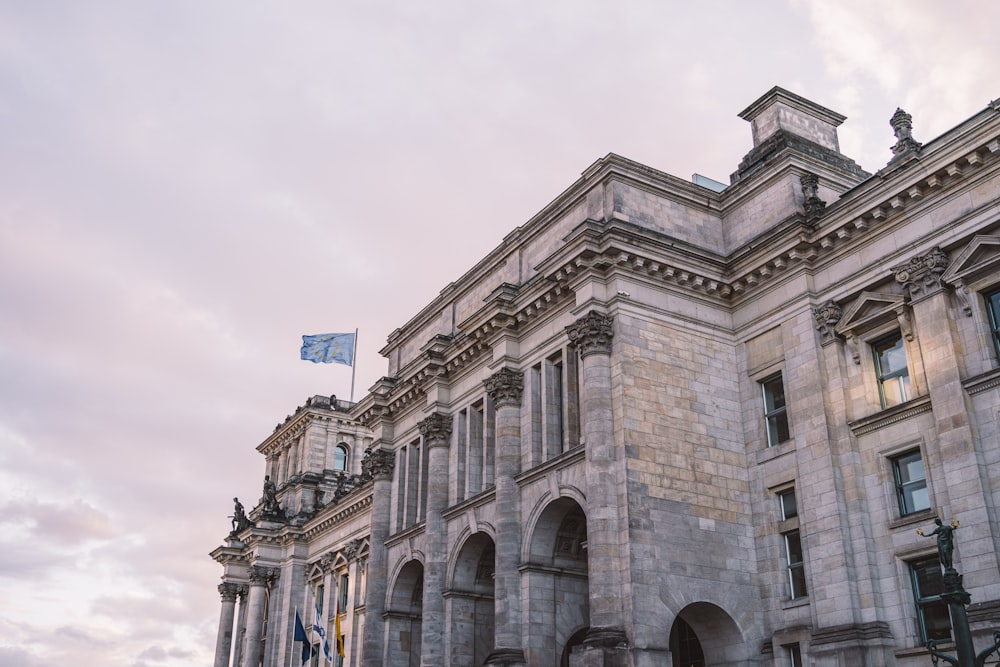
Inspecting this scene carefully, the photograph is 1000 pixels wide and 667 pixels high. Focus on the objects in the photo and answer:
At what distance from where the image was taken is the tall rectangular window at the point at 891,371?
86.9ft

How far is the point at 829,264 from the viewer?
28.8 metres

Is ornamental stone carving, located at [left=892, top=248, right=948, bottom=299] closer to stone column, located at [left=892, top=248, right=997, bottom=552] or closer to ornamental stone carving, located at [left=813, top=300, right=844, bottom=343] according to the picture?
stone column, located at [left=892, top=248, right=997, bottom=552]

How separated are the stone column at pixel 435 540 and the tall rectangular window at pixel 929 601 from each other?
52.5 ft

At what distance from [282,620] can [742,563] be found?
39544 mm

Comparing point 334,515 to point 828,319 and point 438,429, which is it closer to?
point 438,429

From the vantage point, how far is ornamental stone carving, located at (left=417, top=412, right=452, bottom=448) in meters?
36.6

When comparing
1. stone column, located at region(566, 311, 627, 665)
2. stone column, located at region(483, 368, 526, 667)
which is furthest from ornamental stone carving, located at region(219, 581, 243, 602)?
stone column, located at region(566, 311, 627, 665)

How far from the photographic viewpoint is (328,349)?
2251 inches

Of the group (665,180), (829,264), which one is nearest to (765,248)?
(829,264)

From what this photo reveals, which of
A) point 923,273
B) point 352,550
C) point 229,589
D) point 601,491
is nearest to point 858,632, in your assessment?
point 601,491

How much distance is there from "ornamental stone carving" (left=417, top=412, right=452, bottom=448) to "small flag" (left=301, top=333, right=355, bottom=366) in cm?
2084

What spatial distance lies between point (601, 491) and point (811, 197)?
438 inches

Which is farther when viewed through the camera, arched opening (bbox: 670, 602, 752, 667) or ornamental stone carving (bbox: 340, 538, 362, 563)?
ornamental stone carving (bbox: 340, 538, 362, 563)

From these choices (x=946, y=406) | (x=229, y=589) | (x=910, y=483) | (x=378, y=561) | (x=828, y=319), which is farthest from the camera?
(x=229, y=589)
